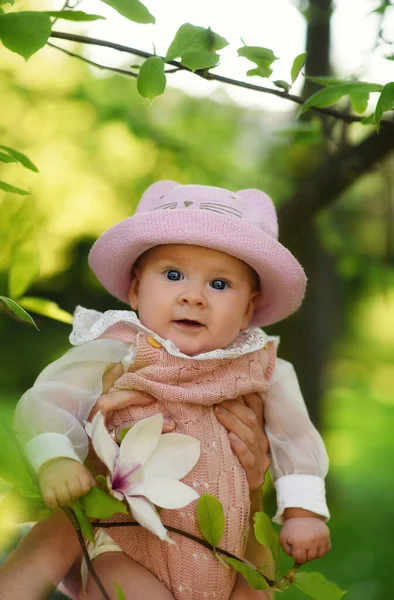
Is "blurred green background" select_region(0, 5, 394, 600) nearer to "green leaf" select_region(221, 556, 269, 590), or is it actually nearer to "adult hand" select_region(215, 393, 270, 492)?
"adult hand" select_region(215, 393, 270, 492)

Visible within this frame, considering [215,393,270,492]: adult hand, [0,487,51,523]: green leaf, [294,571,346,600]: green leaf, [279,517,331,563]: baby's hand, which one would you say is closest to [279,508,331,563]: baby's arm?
[279,517,331,563]: baby's hand

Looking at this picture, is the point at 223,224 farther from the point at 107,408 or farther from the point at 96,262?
the point at 107,408

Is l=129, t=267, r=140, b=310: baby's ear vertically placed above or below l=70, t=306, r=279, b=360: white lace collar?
above

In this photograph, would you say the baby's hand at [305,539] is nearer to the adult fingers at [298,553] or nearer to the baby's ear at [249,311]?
the adult fingers at [298,553]

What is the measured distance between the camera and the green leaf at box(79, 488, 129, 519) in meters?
0.84

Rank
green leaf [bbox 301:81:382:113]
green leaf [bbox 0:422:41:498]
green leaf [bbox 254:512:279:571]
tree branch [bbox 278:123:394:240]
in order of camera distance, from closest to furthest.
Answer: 1. green leaf [bbox 0:422:41:498]
2. green leaf [bbox 254:512:279:571]
3. green leaf [bbox 301:81:382:113]
4. tree branch [bbox 278:123:394:240]

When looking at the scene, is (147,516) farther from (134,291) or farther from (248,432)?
(134,291)

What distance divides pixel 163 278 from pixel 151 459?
0.47 m

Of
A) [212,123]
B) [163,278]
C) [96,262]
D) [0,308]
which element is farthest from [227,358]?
[212,123]

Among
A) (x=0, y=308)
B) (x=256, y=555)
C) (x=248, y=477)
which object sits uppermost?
(x=0, y=308)

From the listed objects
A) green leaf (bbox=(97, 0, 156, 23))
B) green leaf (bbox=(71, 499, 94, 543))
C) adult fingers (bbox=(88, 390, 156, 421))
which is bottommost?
green leaf (bbox=(71, 499, 94, 543))

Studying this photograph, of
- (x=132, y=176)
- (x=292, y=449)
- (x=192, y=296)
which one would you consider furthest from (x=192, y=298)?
(x=132, y=176)

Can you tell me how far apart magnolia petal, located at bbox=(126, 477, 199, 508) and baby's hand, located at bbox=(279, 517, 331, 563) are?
17.5 inches

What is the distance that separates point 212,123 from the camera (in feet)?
18.2
